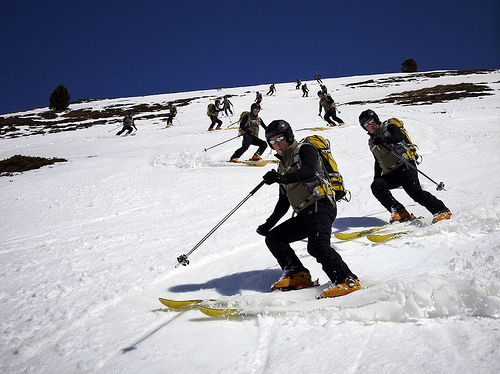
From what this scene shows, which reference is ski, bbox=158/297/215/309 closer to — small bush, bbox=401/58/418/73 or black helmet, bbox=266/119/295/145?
black helmet, bbox=266/119/295/145

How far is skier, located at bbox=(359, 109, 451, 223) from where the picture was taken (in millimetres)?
4755

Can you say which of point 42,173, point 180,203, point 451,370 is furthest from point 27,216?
point 451,370

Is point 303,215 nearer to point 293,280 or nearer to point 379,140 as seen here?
point 293,280

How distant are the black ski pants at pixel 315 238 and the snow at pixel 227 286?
293 mm

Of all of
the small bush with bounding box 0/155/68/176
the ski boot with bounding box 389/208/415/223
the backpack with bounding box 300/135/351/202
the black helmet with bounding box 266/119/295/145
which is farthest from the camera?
the small bush with bounding box 0/155/68/176

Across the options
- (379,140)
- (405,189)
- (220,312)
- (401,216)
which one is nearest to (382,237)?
(401,216)

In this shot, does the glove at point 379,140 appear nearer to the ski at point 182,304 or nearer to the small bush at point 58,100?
the ski at point 182,304

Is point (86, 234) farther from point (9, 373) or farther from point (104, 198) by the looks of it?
point (9, 373)

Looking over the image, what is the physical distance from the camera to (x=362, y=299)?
8.32ft

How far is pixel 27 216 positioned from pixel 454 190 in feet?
27.4

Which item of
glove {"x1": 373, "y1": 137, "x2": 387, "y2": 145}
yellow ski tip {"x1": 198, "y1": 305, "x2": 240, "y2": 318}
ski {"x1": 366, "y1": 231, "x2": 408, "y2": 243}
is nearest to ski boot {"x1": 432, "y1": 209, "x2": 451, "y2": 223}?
ski {"x1": 366, "y1": 231, "x2": 408, "y2": 243}

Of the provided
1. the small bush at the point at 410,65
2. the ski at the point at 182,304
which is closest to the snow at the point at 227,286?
the ski at the point at 182,304

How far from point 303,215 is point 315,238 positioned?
283 mm

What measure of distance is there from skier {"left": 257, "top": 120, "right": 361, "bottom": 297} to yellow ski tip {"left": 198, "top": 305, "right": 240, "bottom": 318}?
606 millimetres
